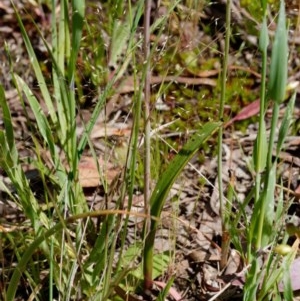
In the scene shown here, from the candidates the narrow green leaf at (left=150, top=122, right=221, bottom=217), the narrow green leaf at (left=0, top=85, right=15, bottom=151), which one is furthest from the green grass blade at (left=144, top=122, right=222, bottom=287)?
the narrow green leaf at (left=0, top=85, right=15, bottom=151)

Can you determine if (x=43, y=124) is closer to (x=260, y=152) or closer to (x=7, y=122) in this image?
(x=7, y=122)

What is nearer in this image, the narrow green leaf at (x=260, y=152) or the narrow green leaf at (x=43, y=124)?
the narrow green leaf at (x=260, y=152)

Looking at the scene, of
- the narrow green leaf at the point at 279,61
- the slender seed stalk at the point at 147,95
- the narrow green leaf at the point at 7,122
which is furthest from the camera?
the narrow green leaf at the point at 7,122

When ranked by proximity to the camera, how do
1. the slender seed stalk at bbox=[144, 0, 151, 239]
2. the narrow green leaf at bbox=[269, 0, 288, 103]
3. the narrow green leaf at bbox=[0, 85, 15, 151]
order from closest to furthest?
the narrow green leaf at bbox=[269, 0, 288, 103]
the slender seed stalk at bbox=[144, 0, 151, 239]
the narrow green leaf at bbox=[0, 85, 15, 151]

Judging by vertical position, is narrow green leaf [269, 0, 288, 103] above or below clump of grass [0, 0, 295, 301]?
above

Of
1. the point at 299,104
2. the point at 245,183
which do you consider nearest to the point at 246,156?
the point at 245,183

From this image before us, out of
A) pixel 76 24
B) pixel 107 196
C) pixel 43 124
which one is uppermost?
pixel 76 24

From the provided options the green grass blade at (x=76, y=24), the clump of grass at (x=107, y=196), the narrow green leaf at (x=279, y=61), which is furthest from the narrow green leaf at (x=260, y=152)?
the green grass blade at (x=76, y=24)

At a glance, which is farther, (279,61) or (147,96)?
(147,96)

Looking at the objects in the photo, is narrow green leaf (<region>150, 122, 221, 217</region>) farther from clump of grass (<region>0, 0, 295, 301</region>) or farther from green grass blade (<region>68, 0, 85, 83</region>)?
green grass blade (<region>68, 0, 85, 83</region>)

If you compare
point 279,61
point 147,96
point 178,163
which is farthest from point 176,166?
point 279,61

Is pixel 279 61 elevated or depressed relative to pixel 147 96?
elevated

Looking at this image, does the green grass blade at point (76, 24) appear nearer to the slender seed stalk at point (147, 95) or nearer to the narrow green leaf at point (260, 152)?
the slender seed stalk at point (147, 95)
